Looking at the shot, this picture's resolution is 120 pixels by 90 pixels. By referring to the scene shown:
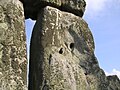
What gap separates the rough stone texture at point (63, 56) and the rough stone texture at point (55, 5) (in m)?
0.15

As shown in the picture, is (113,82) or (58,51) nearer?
(58,51)

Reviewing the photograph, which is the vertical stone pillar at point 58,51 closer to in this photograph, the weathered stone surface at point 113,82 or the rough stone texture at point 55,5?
the rough stone texture at point 55,5

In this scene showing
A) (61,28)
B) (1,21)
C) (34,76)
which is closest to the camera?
(1,21)

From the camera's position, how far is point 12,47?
6.45 metres

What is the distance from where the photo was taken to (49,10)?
7.38 m

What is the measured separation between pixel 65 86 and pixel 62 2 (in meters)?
2.11

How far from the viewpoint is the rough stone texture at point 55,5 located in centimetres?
745

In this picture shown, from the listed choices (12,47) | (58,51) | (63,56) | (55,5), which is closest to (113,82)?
(63,56)

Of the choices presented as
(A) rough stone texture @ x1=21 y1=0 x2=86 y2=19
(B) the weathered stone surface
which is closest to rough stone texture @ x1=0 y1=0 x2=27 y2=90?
(A) rough stone texture @ x1=21 y1=0 x2=86 y2=19

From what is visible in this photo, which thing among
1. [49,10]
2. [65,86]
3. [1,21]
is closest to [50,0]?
[49,10]

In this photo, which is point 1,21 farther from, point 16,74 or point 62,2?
point 62,2

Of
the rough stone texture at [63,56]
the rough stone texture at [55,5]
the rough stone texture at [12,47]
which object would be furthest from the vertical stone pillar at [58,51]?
the rough stone texture at [12,47]

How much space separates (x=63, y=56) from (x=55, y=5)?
1.28 metres

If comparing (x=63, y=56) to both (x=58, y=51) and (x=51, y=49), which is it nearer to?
(x=58, y=51)
